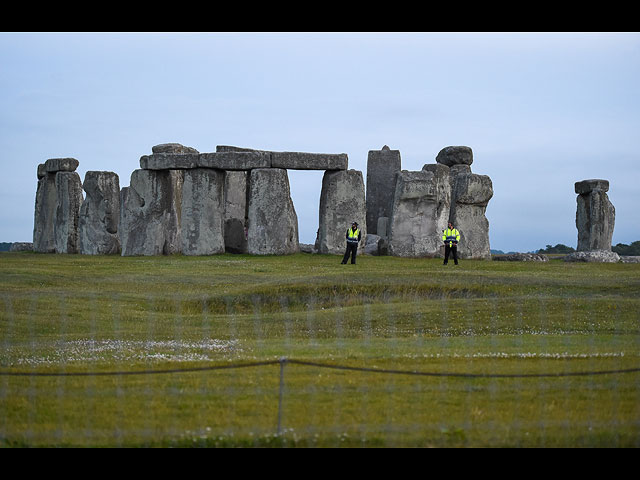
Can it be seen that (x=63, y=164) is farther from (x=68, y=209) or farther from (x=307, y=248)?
(x=307, y=248)

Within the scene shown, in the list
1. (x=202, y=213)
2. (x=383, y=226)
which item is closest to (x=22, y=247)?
(x=202, y=213)

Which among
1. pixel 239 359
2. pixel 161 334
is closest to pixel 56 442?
pixel 239 359

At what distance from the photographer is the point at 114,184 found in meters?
39.2

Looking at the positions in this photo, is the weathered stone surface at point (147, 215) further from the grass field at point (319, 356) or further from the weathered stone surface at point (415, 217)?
the weathered stone surface at point (415, 217)

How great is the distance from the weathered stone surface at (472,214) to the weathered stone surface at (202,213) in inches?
353

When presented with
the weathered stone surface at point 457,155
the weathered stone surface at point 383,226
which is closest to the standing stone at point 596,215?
the weathered stone surface at point 457,155

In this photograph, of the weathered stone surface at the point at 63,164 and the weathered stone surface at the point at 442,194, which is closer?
the weathered stone surface at the point at 442,194

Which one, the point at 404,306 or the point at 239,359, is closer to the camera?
the point at 239,359

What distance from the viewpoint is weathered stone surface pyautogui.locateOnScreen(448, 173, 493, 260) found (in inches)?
1411

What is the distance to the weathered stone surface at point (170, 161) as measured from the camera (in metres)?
34.4

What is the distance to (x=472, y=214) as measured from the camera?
119 feet

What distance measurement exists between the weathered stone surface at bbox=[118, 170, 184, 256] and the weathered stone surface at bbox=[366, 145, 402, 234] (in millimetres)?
9130
